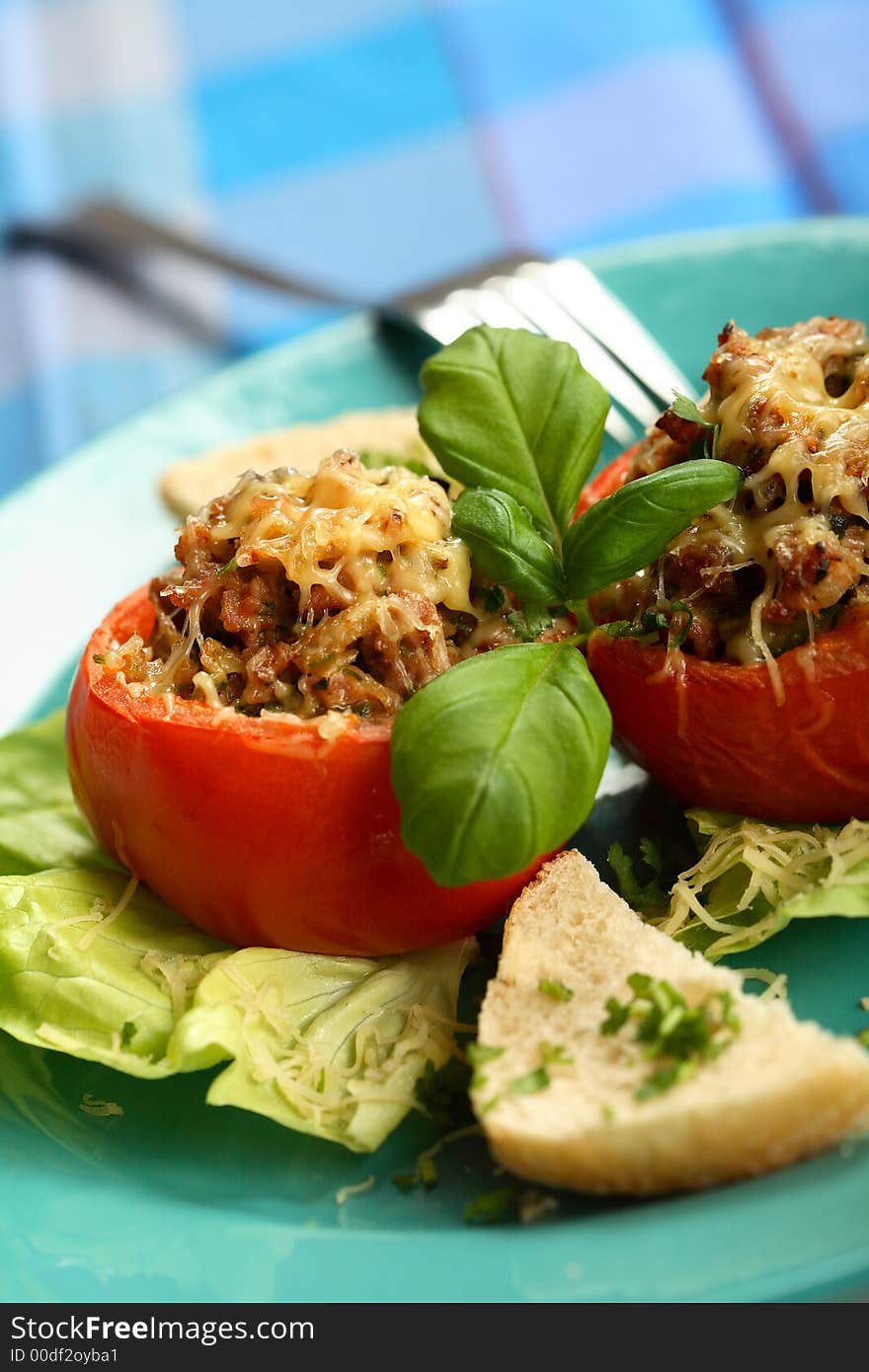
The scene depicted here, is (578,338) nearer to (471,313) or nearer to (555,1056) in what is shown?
(471,313)

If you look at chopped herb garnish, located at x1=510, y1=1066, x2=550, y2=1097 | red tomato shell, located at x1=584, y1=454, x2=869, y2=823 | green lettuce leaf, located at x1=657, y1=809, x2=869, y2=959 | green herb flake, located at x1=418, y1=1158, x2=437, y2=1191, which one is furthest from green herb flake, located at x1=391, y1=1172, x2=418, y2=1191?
red tomato shell, located at x1=584, y1=454, x2=869, y2=823

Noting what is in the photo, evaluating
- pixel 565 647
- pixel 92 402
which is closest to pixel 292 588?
pixel 565 647

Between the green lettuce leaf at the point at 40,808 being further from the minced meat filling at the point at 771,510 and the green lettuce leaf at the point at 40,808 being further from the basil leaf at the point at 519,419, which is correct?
the minced meat filling at the point at 771,510

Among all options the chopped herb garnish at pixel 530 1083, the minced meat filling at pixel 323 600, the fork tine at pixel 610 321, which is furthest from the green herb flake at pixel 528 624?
the fork tine at pixel 610 321

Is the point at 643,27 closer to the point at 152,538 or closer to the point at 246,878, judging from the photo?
the point at 152,538

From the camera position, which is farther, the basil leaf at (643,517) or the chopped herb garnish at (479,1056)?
the basil leaf at (643,517)

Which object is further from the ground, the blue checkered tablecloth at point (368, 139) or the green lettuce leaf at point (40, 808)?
the blue checkered tablecloth at point (368, 139)
